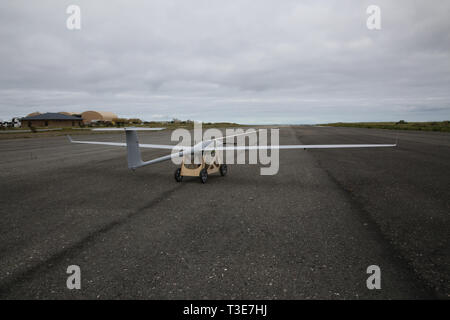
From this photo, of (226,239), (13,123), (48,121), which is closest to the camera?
(226,239)

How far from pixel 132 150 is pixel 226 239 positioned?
595 cm

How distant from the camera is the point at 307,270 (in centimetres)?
327

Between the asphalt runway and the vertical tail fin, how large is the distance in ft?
3.01

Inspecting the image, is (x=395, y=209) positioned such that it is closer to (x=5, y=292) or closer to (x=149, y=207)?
(x=149, y=207)

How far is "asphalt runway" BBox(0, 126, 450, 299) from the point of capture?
2953 mm

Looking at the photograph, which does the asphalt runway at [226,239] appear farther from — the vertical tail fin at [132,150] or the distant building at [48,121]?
the distant building at [48,121]

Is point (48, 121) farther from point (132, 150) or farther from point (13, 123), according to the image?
point (132, 150)

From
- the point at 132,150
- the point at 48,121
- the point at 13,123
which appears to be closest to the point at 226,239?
the point at 132,150

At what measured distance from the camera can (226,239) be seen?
166 inches

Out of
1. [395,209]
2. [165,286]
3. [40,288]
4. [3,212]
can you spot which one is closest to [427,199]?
[395,209]

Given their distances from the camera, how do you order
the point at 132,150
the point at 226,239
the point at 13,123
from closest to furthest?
the point at 226,239
the point at 132,150
the point at 13,123

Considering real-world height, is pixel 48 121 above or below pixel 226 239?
above

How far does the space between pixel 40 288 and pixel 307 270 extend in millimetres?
3555

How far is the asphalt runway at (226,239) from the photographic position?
295cm
